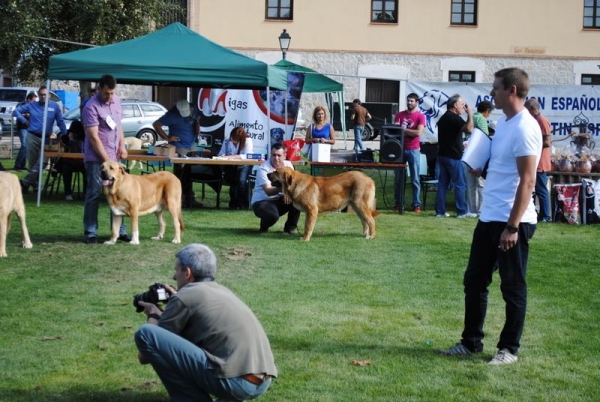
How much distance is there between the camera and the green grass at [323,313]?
5836mm

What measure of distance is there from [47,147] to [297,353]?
36.0 feet

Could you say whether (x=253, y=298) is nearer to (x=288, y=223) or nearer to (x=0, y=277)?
(x=0, y=277)

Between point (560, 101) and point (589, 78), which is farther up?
point (589, 78)

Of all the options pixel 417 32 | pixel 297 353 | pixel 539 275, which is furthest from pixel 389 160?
pixel 417 32

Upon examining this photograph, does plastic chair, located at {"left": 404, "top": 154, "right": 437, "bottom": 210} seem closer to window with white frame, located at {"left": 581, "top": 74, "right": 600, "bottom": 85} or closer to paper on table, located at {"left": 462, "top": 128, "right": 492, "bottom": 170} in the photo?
paper on table, located at {"left": 462, "top": 128, "right": 492, "bottom": 170}

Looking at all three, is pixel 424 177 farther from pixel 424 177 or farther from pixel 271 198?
pixel 271 198

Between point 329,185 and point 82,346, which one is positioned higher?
point 329,185

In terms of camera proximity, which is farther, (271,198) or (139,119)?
(139,119)

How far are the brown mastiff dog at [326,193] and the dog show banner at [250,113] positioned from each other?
654cm

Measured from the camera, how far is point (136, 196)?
36.6 feet

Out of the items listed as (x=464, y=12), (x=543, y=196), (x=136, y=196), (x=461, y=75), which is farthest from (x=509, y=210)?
(x=464, y=12)

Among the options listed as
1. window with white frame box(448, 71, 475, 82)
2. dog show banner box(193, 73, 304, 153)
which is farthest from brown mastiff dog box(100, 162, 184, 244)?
window with white frame box(448, 71, 475, 82)

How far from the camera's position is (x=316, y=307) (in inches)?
318

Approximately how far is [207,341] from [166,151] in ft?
35.8
